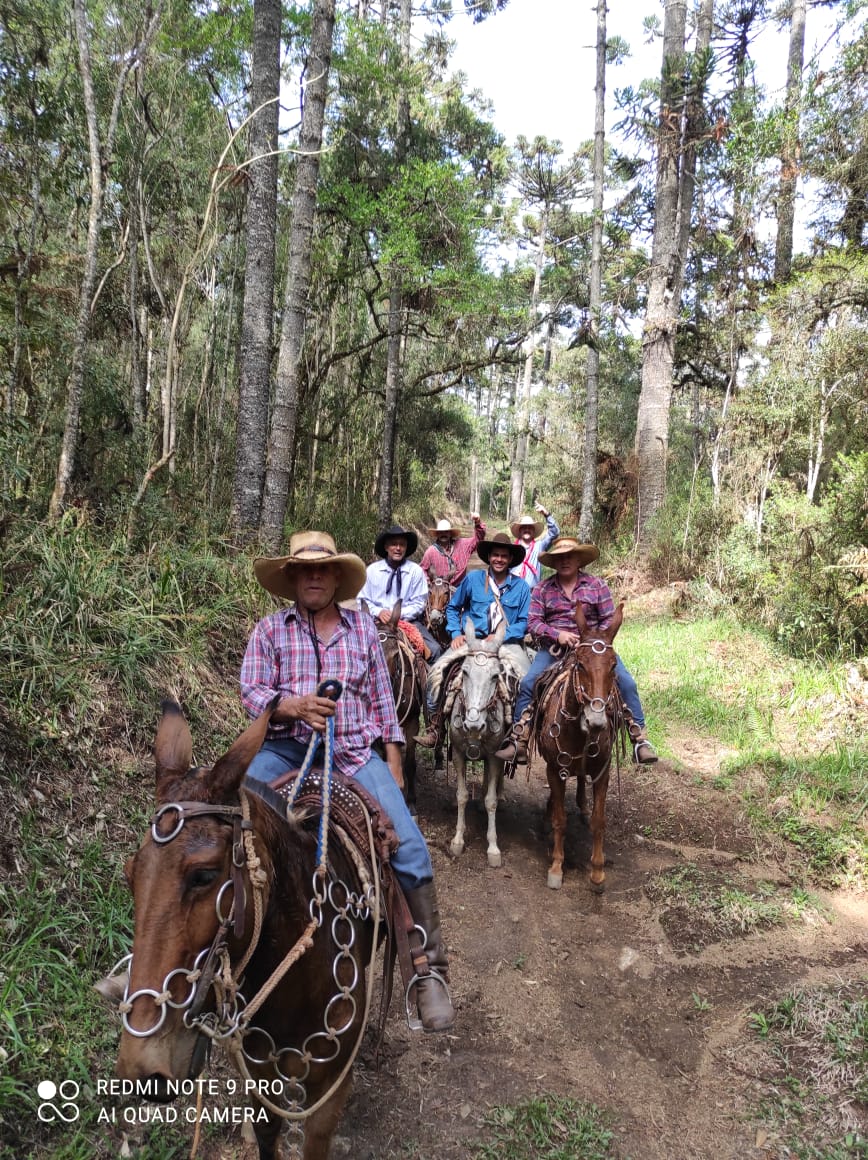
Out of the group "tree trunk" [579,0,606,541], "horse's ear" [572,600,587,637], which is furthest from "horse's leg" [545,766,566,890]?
"tree trunk" [579,0,606,541]

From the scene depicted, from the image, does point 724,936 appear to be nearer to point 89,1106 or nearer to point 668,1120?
point 668,1120

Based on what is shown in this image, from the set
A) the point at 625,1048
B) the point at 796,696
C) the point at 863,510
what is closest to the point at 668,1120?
the point at 625,1048

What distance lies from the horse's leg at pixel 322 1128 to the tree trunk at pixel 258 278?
6551 millimetres

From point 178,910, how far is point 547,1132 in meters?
2.64

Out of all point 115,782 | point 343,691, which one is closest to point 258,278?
point 115,782

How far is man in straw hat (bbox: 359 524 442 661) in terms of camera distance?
24.6 feet

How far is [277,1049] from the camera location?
90.4 inches

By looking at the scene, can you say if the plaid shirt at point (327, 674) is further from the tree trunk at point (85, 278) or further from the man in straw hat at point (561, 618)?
the tree trunk at point (85, 278)

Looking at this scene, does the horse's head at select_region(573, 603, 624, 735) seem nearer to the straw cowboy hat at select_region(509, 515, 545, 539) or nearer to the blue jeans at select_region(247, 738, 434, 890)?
the blue jeans at select_region(247, 738, 434, 890)

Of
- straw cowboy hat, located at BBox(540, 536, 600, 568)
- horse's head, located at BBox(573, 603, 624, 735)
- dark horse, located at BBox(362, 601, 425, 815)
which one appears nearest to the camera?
horse's head, located at BBox(573, 603, 624, 735)

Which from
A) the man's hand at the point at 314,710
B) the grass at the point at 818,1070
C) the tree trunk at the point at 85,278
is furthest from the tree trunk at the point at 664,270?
the man's hand at the point at 314,710

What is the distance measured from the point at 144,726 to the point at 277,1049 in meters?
3.09

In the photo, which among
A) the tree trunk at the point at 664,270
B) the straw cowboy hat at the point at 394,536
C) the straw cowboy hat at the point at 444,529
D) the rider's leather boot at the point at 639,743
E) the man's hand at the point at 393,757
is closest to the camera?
the man's hand at the point at 393,757

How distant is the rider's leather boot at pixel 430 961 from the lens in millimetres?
2943
